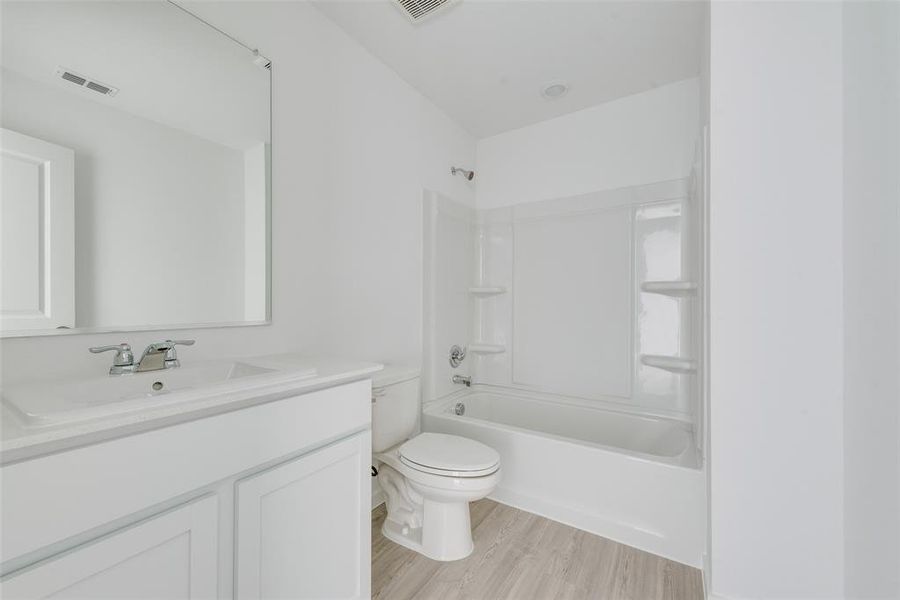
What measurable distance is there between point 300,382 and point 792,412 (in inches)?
58.9

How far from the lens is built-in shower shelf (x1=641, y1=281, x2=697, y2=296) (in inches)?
77.6

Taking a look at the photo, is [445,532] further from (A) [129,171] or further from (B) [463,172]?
(B) [463,172]

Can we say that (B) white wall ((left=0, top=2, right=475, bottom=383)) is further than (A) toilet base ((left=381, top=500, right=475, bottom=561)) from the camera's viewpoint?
No

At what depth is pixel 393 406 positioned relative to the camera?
68.8 inches

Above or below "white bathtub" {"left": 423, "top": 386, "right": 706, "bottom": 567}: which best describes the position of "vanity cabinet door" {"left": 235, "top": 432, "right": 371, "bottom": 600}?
above

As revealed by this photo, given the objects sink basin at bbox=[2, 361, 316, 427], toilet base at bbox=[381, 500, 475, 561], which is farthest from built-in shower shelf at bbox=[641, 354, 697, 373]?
sink basin at bbox=[2, 361, 316, 427]

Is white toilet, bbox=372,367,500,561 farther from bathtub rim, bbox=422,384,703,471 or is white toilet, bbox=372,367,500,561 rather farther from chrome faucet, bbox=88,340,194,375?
chrome faucet, bbox=88,340,194,375

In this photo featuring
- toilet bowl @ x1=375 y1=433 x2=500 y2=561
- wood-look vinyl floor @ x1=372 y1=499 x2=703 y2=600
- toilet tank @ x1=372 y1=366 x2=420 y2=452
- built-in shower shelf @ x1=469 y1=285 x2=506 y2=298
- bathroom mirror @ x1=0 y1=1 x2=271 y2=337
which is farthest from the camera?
built-in shower shelf @ x1=469 y1=285 x2=506 y2=298

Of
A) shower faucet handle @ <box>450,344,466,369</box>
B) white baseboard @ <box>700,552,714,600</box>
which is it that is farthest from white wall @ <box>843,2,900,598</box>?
shower faucet handle @ <box>450,344,466,369</box>

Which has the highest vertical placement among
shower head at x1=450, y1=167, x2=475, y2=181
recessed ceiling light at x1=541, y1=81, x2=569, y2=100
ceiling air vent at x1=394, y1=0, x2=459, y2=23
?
recessed ceiling light at x1=541, y1=81, x2=569, y2=100

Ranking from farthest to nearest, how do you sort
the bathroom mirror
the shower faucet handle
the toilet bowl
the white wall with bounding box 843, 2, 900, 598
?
the shower faucet handle < the toilet bowl < the bathroom mirror < the white wall with bounding box 843, 2, 900, 598

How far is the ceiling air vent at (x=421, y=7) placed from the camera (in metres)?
1.61

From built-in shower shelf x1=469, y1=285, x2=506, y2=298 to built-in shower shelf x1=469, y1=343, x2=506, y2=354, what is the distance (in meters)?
0.39

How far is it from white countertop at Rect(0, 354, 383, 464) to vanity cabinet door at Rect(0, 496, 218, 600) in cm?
18
